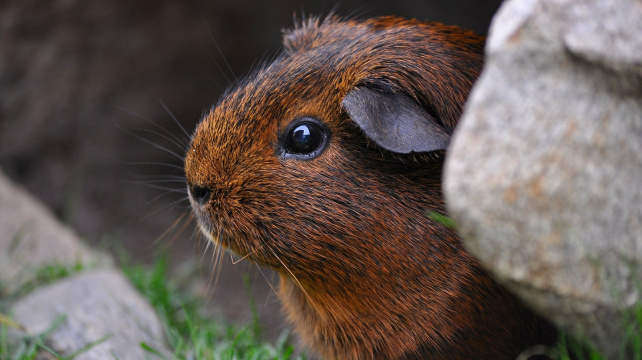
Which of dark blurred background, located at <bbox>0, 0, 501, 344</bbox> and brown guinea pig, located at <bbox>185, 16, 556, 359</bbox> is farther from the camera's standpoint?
dark blurred background, located at <bbox>0, 0, 501, 344</bbox>

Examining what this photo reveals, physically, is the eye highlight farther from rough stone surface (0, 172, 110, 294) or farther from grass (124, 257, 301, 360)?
rough stone surface (0, 172, 110, 294)

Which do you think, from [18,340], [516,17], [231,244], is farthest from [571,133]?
[18,340]

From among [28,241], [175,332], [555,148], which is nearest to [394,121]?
[555,148]

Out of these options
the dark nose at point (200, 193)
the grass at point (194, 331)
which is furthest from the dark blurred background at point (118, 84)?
the dark nose at point (200, 193)

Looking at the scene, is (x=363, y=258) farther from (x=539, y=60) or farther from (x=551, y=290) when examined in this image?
(x=539, y=60)

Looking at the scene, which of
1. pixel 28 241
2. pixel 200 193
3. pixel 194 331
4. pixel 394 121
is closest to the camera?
pixel 394 121

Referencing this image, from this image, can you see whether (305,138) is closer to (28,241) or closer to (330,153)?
(330,153)

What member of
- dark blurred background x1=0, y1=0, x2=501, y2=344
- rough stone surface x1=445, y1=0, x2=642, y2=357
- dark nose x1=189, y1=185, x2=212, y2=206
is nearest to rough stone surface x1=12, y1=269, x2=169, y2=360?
dark nose x1=189, y1=185, x2=212, y2=206
